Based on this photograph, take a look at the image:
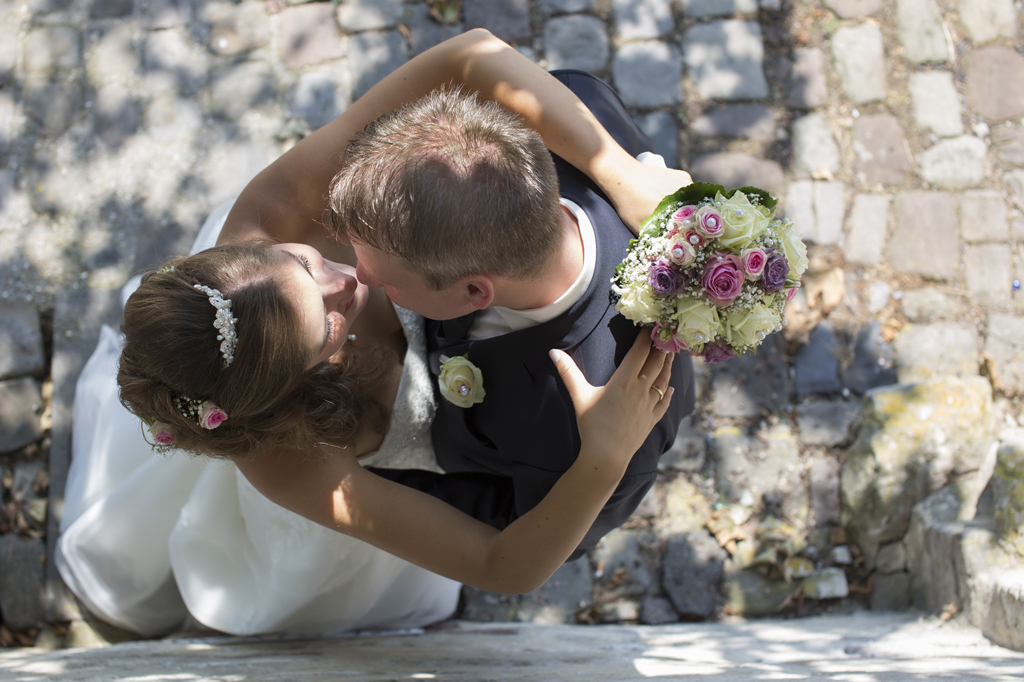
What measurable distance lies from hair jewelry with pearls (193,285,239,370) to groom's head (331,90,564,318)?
450 mm

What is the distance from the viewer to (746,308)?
1920 millimetres

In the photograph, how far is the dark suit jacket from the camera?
2211 millimetres

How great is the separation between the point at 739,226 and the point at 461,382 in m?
0.95

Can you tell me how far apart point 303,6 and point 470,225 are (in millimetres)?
3049

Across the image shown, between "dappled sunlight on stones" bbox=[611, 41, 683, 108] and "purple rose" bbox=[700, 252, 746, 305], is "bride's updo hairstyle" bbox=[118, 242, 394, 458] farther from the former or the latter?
"dappled sunlight on stones" bbox=[611, 41, 683, 108]

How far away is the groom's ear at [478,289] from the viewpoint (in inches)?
79.4

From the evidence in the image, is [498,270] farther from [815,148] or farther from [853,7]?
[853,7]

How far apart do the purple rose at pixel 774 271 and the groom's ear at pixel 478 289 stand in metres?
0.73

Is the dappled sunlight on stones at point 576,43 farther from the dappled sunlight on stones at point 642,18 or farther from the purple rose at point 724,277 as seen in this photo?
the purple rose at point 724,277

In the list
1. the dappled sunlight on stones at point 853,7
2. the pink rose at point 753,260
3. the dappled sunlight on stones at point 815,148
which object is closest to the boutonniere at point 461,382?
the pink rose at point 753,260

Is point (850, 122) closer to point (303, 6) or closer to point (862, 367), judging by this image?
point (862, 367)

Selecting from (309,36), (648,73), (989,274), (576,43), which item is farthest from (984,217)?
(309,36)

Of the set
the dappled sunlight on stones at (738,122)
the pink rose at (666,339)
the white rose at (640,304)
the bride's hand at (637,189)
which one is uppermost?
the dappled sunlight on stones at (738,122)

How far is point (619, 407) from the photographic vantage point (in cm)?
208
